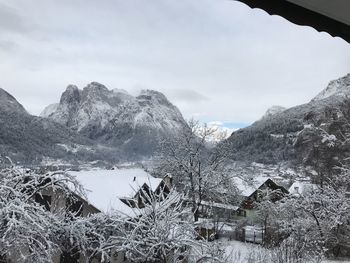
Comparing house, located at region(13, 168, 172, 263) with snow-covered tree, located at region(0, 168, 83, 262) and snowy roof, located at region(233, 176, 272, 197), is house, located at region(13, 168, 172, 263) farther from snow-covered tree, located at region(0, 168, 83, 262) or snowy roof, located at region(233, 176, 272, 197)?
snowy roof, located at region(233, 176, 272, 197)

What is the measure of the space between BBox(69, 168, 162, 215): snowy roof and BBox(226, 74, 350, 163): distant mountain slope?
19.8ft

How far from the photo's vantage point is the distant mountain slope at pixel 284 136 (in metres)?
20.1

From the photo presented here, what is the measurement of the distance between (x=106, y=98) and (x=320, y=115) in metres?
43.4

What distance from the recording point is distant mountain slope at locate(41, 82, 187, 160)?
134 feet

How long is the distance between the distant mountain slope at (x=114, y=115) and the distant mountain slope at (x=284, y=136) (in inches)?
316

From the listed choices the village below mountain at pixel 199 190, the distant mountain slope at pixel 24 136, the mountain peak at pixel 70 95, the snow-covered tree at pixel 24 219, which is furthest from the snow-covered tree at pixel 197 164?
the mountain peak at pixel 70 95

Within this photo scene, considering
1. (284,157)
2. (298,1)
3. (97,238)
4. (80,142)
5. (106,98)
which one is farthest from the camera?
(106,98)

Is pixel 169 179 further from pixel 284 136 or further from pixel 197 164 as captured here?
pixel 284 136

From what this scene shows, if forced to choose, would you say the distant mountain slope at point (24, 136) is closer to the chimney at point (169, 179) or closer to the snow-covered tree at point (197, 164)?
the chimney at point (169, 179)

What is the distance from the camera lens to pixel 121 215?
39.5 feet

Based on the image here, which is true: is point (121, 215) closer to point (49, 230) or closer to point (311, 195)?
point (49, 230)

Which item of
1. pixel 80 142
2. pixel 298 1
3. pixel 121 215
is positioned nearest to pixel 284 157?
pixel 80 142

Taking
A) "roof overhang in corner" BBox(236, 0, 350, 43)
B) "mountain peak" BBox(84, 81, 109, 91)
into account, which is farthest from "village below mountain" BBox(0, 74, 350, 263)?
"mountain peak" BBox(84, 81, 109, 91)

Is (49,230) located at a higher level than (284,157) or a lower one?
lower
